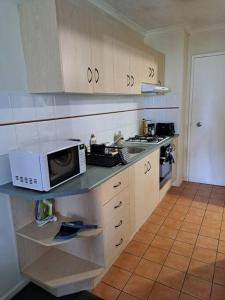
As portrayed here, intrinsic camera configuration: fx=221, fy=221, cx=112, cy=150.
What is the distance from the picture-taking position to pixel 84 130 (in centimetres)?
222

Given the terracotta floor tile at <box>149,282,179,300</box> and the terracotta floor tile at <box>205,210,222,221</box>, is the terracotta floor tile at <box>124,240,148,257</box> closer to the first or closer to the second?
the terracotta floor tile at <box>149,282,179,300</box>

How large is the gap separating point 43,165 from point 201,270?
153 cm

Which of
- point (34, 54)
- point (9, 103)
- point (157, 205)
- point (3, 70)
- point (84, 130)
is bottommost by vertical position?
point (157, 205)

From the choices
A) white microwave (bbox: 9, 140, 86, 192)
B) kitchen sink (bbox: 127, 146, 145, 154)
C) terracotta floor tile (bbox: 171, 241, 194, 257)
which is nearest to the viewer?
white microwave (bbox: 9, 140, 86, 192)

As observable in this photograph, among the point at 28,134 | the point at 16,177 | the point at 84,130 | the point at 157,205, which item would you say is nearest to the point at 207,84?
the point at 157,205

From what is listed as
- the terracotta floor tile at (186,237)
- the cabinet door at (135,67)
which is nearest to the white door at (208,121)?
the cabinet door at (135,67)

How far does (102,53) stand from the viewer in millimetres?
1855

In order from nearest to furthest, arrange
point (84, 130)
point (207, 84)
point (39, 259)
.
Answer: point (39, 259) → point (84, 130) → point (207, 84)

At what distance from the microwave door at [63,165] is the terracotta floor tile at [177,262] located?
1.13m

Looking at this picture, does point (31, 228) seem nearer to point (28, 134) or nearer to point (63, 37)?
point (28, 134)

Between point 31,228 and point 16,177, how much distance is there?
47 cm

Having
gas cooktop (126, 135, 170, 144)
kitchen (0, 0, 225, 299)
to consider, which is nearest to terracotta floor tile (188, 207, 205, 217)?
kitchen (0, 0, 225, 299)

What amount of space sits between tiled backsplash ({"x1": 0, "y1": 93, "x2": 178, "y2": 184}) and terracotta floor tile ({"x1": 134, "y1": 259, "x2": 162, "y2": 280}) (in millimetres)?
1243

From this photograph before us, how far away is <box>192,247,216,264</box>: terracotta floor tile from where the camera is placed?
191 cm
